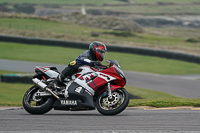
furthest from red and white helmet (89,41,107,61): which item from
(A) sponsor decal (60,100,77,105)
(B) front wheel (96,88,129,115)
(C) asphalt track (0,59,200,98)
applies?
(C) asphalt track (0,59,200,98)

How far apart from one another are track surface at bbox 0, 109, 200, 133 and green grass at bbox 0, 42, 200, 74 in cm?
2349

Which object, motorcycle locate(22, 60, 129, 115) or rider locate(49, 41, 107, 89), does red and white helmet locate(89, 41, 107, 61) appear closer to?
rider locate(49, 41, 107, 89)

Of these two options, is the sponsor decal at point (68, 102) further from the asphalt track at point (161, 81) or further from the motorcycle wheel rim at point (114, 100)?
the asphalt track at point (161, 81)

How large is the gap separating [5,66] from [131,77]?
10.2m

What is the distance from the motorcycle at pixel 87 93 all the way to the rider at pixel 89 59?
0.37ft

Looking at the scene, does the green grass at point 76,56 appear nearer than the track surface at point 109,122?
No

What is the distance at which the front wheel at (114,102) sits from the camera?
29.8ft

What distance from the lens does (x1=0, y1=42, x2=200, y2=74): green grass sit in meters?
33.5

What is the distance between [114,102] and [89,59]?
1.24 meters

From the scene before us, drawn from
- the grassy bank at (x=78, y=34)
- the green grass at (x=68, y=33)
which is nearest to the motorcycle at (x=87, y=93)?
the grassy bank at (x=78, y=34)

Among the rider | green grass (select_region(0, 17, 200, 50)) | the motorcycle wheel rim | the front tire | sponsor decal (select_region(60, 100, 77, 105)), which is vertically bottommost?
green grass (select_region(0, 17, 200, 50))

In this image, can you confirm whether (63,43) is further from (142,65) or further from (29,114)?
(29,114)

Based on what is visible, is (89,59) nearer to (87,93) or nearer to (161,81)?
(87,93)

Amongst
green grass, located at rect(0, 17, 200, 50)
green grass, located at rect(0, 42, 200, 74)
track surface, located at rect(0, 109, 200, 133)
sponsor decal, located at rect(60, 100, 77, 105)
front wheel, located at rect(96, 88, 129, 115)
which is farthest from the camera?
green grass, located at rect(0, 17, 200, 50)
